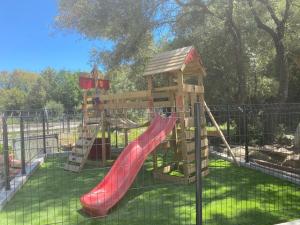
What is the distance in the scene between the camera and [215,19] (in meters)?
14.9

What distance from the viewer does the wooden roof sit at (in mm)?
7367

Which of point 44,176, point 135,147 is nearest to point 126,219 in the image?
point 135,147

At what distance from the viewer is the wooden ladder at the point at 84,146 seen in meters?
8.98

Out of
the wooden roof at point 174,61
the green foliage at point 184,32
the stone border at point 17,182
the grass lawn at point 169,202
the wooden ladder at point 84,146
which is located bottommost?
the grass lawn at point 169,202

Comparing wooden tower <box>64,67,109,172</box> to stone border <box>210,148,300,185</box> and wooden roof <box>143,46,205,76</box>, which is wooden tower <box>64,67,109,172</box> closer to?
wooden roof <box>143,46,205,76</box>

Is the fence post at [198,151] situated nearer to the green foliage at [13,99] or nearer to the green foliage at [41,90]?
the green foliage at [41,90]

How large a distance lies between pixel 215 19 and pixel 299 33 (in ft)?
11.2

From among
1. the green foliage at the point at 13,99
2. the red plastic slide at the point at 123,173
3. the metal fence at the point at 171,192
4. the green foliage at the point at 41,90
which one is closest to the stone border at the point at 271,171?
the metal fence at the point at 171,192

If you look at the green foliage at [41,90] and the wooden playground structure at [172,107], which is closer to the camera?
the wooden playground structure at [172,107]

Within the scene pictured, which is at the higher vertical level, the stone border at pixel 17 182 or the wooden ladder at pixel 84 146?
the wooden ladder at pixel 84 146

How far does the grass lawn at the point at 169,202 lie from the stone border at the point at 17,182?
105 mm

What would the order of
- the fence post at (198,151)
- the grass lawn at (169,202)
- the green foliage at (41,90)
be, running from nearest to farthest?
the fence post at (198,151)
the grass lawn at (169,202)
the green foliage at (41,90)

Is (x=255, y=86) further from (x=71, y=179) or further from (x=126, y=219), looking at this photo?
(x=126, y=219)

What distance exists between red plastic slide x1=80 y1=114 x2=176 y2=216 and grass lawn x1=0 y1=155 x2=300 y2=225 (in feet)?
0.56
